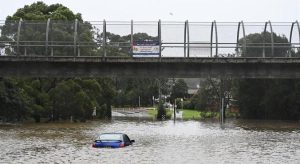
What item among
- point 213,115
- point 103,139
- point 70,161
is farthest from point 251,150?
point 213,115

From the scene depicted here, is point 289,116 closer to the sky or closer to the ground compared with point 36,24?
closer to the ground

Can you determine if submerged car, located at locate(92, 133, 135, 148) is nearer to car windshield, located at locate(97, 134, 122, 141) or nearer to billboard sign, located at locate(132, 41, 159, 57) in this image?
car windshield, located at locate(97, 134, 122, 141)

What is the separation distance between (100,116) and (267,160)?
219ft

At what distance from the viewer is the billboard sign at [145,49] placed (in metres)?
39.7

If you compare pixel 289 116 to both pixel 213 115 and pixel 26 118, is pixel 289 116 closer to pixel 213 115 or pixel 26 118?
pixel 213 115

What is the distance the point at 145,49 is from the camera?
39906 mm

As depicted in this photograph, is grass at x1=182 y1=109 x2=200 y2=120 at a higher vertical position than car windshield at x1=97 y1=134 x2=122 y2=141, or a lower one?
lower

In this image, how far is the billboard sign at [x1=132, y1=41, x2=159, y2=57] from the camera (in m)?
39.7

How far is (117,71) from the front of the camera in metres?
40.3

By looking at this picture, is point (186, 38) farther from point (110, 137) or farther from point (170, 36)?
point (110, 137)

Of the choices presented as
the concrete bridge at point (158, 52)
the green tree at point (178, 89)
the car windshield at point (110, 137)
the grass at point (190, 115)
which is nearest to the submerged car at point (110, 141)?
the car windshield at point (110, 137)

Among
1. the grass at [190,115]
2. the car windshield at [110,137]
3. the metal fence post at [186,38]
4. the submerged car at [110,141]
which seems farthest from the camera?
the grass at [190,115]

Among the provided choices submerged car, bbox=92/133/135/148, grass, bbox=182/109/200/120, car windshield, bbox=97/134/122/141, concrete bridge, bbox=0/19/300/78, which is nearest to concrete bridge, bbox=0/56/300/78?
concrete bridge, bbox=0/19/300/78

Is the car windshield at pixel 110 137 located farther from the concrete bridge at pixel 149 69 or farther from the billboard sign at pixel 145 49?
the billboard sign at pixel 145 49
